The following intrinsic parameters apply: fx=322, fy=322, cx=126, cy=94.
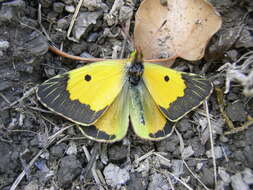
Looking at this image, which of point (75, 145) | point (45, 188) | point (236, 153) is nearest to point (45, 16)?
point (75, 145)

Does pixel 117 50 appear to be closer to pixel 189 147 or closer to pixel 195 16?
pixel 195 16

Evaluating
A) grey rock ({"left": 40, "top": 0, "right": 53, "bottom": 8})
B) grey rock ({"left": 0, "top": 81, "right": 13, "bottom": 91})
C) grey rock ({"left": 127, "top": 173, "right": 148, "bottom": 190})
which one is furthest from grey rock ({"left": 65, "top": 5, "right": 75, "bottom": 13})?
grey rock ({"left": 127, "top": 173, "right": 148, "bottom": 190})

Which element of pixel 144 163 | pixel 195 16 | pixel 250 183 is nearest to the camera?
pixel 250 183

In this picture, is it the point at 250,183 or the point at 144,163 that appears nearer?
the point at 250,183

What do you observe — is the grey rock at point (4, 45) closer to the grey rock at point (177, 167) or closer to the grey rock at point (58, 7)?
the grey rock at point (58, 7)

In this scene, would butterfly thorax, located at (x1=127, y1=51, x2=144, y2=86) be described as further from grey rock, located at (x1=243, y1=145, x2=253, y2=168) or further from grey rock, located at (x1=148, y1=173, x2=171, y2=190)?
grey rock, located at (x1=243, y1=145, x2=253, y2=168)
